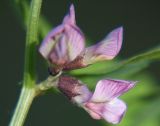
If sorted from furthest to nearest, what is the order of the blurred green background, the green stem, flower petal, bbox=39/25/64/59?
1. the blurred green background
2. the green stem
3. flower petal, bbox=39/25/64/59

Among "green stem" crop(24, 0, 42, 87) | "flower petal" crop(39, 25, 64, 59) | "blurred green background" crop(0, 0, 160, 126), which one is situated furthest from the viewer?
"blurred green background" crop(0, 0, 160, 126)

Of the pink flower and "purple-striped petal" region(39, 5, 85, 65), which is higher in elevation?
"purple-striped petal" region(39, 5, 85, 65)

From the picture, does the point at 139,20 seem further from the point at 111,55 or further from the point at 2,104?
the point at 111,55

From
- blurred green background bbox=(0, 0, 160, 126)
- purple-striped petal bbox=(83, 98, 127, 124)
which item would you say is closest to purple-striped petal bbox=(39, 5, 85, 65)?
purple-striped petal bbox=(83, 98, 127, 124)

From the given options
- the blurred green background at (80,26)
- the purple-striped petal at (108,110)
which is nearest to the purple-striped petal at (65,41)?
the purple-striped petal at (108,110)

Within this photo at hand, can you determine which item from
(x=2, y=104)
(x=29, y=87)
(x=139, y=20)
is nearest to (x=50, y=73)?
(x=29, y=87)

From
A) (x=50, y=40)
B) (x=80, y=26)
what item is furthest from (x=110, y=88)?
(x=80, y=26)

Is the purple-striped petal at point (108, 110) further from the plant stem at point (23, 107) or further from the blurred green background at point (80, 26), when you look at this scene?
the blurred green background at point (80, 26)

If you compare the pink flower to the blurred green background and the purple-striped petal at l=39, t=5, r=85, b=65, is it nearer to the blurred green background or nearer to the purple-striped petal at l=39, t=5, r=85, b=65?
the purple-striped petal at l=39, t=5, r=85, b=65
